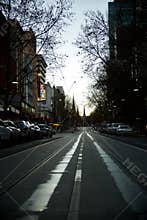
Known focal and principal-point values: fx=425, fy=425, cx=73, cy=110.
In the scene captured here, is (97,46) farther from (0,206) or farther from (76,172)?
(0,206)

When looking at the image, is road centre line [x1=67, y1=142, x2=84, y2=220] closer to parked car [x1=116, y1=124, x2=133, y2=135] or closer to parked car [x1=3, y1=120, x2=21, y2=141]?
parked car [x1=3, y1=120, x2=21, y2=141]

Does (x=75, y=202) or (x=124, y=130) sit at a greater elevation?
(x=124, y=130)

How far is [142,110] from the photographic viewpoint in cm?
7169

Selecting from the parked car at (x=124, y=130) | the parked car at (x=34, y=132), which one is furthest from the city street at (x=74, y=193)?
the parked car at (x=124, y=130)

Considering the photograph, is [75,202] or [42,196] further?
[42,196]

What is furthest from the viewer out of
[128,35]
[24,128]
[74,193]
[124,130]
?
[124,130]

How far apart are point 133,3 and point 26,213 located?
4172 centimetres

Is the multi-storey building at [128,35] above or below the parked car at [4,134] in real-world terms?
above

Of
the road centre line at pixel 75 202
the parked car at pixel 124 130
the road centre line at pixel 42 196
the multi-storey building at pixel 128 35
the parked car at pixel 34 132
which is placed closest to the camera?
the road centre line at pixel 75 202

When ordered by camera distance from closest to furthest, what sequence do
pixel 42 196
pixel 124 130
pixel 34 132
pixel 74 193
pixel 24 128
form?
pixel 42 196 < pixel 74 193 < pixel 24 128 < pixel 34 132 < pixel 124 130

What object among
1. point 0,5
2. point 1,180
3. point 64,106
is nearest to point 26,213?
point 1,180

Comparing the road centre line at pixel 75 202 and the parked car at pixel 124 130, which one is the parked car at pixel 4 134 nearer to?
the road centre line at pixel 75 202

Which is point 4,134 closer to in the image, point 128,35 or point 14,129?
point 14,129

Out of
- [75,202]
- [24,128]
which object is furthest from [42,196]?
[24,128]
